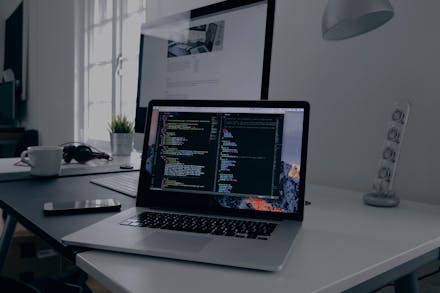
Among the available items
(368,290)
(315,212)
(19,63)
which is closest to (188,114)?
(315,212)

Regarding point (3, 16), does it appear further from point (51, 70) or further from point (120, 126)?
point (120, 126)

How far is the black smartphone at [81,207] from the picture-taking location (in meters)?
0.68

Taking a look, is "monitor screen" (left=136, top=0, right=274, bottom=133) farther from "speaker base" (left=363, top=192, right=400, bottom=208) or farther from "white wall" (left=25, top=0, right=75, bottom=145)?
"white wall" (left=25, top=0, right=75, bottom=145)

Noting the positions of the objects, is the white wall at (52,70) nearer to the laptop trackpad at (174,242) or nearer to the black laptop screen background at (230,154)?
the black laptop screen background at (230,154)

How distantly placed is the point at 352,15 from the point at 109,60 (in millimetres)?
2181

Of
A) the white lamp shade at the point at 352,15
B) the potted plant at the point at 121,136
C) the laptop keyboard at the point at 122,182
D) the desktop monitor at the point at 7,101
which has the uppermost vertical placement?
the white lamp shade at the point at 352,15

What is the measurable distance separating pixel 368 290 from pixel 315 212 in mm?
279

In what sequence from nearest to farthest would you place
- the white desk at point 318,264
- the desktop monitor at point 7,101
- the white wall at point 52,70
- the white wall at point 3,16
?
the white desk at point 318,264 < the white wall at point 52,70 < the desktop monitor at point 7,101 < the white wall at point 3,16

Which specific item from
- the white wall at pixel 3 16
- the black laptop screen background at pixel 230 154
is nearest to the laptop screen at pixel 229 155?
the black laptop screen background at pixel 230 154

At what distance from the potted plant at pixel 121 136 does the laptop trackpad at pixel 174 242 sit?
109 cm

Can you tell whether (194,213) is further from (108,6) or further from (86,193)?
(108,6)

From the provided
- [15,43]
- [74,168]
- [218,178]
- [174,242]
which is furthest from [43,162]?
[15,43]

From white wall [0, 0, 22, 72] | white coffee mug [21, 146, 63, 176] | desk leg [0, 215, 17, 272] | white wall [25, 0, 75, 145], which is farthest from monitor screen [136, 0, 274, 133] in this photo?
white wall [0, 0, 22, 72]

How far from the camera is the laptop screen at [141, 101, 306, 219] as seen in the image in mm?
670
